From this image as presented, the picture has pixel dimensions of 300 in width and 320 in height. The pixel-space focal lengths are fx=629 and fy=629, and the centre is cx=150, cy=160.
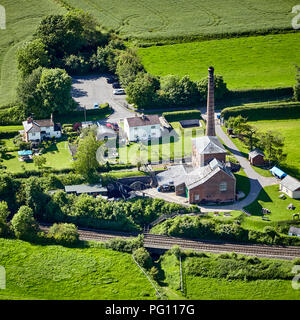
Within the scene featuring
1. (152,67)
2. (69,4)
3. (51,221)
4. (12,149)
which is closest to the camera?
(51,221)

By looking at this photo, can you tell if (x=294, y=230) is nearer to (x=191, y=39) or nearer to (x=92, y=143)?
(x=92, y=143)

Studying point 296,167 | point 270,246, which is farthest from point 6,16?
point 270,246

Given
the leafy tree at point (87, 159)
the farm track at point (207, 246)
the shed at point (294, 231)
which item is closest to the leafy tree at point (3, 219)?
the farm track at point (207, 246)

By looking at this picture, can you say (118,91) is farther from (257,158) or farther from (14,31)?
(257,158)

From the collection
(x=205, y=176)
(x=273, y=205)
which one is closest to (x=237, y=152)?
(x=205, y=176)

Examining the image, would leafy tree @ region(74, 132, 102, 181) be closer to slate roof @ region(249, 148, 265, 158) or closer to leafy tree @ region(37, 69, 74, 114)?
leafy tree @ region(37, 69, 74, 114)

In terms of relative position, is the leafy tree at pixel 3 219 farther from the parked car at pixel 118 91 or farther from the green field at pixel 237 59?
the green field at pixel 237 59
